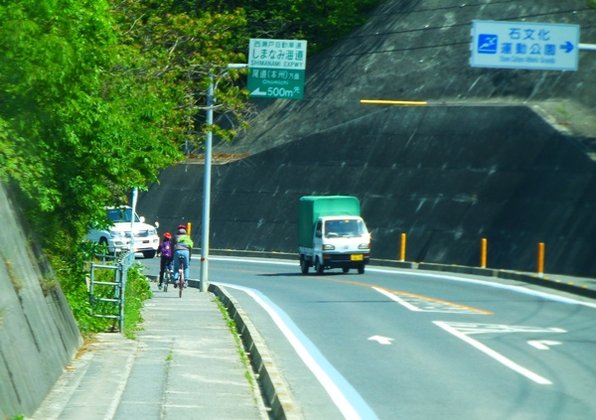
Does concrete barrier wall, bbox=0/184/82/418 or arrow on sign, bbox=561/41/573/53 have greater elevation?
arrow on sign, bbox=561/41/573/53

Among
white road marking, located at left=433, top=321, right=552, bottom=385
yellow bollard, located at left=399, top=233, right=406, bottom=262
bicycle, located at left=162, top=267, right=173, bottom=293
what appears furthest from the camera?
yellow bollard, located at left=399, top=233, right=406, bottom=262

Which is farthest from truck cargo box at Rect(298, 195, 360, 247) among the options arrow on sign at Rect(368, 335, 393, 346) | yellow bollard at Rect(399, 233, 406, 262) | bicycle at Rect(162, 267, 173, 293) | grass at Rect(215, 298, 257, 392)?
arrow on sign at Rect(368, 335, 393, 346)

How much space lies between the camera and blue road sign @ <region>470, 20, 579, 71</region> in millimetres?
31625

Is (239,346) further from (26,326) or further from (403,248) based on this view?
(403,248)

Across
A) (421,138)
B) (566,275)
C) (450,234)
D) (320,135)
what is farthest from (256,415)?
(320,135)

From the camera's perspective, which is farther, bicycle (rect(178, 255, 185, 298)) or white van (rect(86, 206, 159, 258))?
white van (rect(86, 206, 159, 258))

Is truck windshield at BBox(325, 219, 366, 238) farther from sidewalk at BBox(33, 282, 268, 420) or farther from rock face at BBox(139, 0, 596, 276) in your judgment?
sidewalk at BBox(33, 282, 268, 420)

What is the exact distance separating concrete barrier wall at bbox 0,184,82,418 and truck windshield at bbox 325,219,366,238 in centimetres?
2609

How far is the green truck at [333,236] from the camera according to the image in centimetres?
4097

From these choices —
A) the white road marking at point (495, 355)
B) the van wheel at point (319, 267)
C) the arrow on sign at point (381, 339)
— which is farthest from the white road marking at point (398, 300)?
the van wheel at point (319, 267)

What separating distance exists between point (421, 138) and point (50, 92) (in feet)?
120

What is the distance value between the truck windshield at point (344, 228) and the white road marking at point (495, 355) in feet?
61.1

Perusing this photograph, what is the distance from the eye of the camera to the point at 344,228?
138 ft

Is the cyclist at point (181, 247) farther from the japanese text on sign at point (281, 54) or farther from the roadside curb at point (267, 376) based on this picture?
the roadside curb at point (267, 376)
